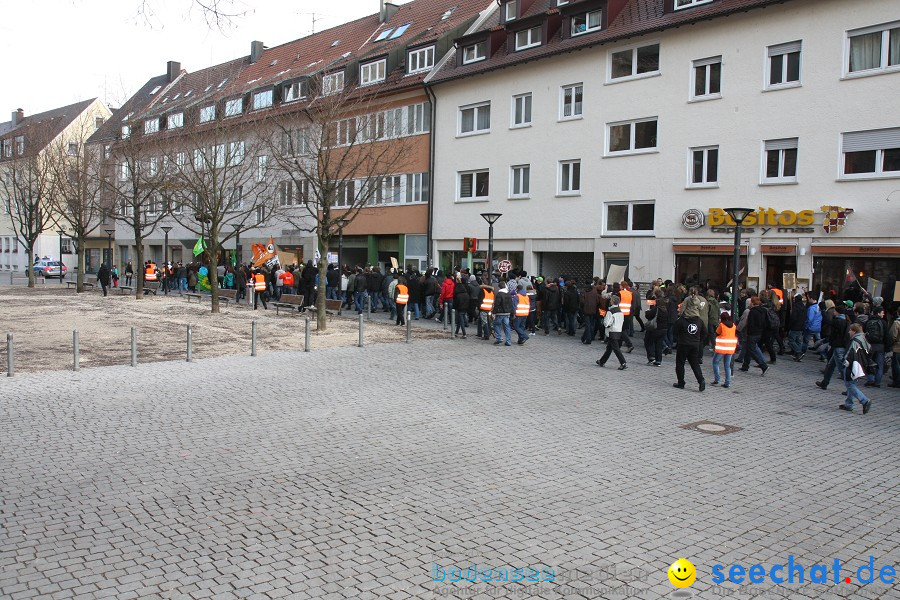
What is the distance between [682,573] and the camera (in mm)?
5020

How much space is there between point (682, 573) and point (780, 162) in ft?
65.3

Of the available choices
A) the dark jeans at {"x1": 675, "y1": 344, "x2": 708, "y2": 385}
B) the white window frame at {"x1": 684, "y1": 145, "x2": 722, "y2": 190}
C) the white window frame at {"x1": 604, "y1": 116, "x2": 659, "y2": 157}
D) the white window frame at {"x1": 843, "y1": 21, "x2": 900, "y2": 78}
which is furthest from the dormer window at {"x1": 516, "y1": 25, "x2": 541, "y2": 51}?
the dark jeans at {"x1": 675, "y1": 344, "x2": 708, "y2": 385}

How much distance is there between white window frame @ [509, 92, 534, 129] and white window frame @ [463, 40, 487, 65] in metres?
2.98

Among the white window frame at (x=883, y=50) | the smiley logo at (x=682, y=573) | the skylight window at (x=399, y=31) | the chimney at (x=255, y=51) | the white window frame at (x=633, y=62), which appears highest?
the chimney at (x=255, y=51)

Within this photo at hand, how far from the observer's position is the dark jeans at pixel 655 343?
50.8 feet

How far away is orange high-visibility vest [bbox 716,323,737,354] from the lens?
1264 cm

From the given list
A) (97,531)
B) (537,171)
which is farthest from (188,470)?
(537,171)

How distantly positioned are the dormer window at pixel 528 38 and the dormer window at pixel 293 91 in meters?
12.7

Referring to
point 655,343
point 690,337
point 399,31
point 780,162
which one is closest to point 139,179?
point 399,31

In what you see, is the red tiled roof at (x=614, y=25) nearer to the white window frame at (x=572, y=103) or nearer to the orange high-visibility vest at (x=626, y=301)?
the white window frame at (x=572, y=103)

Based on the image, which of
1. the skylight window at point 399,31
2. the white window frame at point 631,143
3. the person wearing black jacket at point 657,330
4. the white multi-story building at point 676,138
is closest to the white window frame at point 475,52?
the white multi-story building at point 676,138

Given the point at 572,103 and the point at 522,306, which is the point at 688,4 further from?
the point at 522,306

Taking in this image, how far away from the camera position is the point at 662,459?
26.4 ft

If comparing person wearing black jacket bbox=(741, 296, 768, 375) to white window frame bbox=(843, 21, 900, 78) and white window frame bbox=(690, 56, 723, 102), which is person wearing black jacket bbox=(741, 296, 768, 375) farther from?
white window frame bbox=(690, 56, 723, 102)
